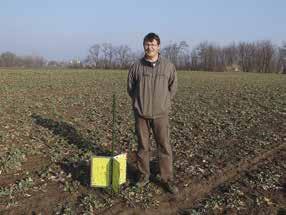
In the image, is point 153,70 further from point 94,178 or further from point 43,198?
point 43,198

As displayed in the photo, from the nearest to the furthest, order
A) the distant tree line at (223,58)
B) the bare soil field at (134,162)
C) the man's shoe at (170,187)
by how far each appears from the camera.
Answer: the bare soil field at (134,162)
the man's shoe at (170,187)
the distant tree line at (223,58)

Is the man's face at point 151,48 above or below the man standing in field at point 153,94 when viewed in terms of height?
above

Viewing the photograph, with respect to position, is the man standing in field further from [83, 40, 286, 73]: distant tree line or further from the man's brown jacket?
[83, 40, 286, 73]: distant tree line

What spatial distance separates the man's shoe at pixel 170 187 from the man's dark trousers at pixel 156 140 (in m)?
0.09

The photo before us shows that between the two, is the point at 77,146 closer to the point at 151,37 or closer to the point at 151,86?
the point at 151,86

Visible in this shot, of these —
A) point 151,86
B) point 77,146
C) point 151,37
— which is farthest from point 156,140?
point 77,146

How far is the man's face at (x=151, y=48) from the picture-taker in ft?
18.7

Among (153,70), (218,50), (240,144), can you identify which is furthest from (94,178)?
(218,50)

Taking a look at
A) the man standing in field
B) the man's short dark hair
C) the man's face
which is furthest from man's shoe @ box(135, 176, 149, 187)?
the man's short dark hair

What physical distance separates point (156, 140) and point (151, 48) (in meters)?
1.58

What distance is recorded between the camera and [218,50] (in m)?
123

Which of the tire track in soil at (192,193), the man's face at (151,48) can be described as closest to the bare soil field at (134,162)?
the tire track in soil at (192,193)

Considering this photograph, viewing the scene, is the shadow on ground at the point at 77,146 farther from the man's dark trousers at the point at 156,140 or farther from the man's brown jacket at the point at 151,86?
the man's brown jacket at the point at 151,86

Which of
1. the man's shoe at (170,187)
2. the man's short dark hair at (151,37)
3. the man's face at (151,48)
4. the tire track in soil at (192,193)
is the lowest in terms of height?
the tire track in soil at (192,193)
